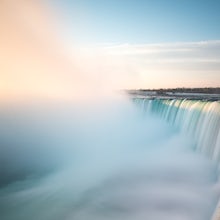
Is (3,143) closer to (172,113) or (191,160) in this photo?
(172,113)

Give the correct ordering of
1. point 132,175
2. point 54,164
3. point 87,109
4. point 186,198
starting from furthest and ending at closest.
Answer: point 87,109
point 54,164
point 132,175
point 186,198

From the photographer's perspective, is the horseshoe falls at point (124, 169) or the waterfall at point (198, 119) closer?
the horseshoe falls at point (124, 169)

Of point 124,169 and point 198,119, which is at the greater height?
point 198,119

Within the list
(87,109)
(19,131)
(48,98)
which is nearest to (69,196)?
(19,131)

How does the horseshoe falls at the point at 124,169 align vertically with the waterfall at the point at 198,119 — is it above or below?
below
